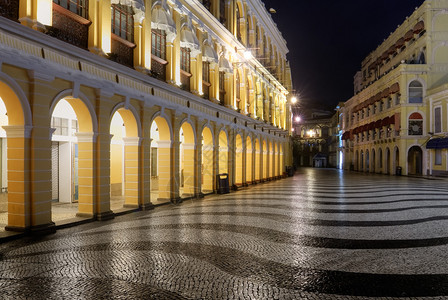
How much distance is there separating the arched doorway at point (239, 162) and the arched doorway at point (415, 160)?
80.7 feet

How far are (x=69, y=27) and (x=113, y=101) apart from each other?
7.88 feet

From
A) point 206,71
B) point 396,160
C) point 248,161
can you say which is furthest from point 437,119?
point 206,71

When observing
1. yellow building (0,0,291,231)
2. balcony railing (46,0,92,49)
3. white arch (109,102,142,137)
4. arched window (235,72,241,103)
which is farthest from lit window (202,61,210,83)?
balcony railing (46,0,92,49)

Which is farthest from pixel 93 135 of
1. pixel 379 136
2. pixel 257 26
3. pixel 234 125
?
pixel 379 136

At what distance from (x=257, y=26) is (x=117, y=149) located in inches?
686

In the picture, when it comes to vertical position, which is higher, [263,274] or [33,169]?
[33,169]

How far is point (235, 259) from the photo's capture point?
6.28 meters

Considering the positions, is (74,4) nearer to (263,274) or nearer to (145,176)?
(145,176)

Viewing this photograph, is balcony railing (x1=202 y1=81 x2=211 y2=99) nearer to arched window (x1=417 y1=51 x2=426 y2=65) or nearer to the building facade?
arched window (x1=417 y1=51 x2=426 y2=65)

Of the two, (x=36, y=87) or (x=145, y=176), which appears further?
(x=145, y=176)

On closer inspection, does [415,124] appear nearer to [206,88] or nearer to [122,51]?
[206,88]

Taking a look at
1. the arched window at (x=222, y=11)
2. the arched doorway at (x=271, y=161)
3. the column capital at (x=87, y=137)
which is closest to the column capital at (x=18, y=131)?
the column capital at (x=87, y=137)

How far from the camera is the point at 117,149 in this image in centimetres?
1598

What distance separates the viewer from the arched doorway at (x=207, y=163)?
18797mm
